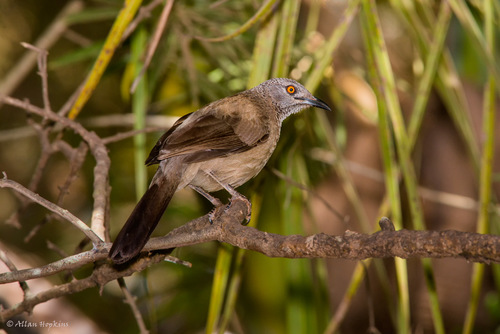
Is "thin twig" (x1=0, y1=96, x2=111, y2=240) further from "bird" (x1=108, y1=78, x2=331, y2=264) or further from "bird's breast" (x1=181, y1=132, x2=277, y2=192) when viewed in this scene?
"bird's breast" (x1=181, y1=132, x2=277, y2=192)

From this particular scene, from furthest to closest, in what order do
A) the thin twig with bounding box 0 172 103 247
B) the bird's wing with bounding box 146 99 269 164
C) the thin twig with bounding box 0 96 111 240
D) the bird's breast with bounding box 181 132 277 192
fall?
the bird's breast with bounding box 181 132 277 192, the bird's wing with bounding box 146 99 269 164, the thin twig with bounding box 0 96 111 240, the thin twig with bounding box 0 172 103 247

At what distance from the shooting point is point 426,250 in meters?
1.54

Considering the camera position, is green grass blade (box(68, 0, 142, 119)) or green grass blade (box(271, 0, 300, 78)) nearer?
green grass blade (box(68, 0, 142, 119))

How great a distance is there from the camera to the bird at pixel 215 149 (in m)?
2.70

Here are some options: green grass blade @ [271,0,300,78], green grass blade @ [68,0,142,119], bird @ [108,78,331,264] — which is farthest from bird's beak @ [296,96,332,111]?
green grass blade @ [68,0,142,119]

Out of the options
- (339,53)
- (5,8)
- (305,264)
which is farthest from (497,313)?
(5,8)

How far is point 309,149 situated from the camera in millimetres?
4320

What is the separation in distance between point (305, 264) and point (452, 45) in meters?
3.26

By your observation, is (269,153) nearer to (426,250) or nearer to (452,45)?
(426,250)

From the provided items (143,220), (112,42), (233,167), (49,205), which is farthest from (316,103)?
(49,205)

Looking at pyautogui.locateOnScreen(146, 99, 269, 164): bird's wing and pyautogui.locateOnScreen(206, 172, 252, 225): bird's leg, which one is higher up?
pyautogui.locateOnScreen(146, 99, 269, 164): bird's wing

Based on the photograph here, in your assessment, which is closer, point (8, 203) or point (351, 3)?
point (351, 3)

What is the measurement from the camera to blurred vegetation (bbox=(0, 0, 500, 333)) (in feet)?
8.73

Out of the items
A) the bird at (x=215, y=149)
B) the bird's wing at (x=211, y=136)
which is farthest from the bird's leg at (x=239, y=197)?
the bird's wing at (x=211, y=136)
